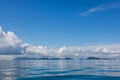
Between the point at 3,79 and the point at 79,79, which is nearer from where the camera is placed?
the point at 3,79

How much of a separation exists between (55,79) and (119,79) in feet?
48.5

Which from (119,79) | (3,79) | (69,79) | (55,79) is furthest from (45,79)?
(119,79)

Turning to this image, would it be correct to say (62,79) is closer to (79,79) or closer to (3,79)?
(79,79)

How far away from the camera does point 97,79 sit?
52.1 m

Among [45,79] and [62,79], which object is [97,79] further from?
[45,79]

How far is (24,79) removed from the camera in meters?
48.8

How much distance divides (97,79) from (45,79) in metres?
12.1

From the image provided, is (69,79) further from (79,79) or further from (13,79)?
(13,79)

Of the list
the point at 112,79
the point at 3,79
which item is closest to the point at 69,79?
the point at 112,79

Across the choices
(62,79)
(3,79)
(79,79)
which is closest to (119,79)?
(79,79)

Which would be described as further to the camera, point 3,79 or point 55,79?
point 55,79

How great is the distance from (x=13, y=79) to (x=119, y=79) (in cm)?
2400

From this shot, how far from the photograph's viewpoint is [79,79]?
51156 millimetres

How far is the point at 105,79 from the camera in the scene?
52.0m
